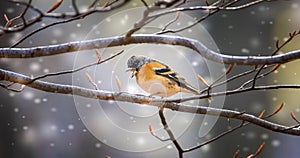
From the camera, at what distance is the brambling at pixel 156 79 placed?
1198mm

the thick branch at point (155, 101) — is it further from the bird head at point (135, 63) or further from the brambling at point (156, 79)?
the bird head at point (135, 63)

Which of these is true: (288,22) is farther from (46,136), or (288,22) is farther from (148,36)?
(148,36)

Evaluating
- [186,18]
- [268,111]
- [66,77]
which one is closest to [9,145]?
[66,77]

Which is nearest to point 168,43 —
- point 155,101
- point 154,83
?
point 155,101

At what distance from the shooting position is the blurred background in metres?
2.91

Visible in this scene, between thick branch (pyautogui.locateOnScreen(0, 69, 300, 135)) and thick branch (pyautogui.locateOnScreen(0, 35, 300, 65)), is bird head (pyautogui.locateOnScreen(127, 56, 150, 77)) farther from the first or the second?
thick branch (pyautogui.locateOnScreen(0, 35, 300, 65))

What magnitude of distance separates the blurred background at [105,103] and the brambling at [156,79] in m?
1.57

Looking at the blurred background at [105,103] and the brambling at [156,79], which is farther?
the blurred background at [105,103]

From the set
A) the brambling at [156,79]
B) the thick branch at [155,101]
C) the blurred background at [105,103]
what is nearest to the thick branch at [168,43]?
the thick branch at [155,101]

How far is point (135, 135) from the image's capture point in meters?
3.05

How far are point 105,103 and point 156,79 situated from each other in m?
1.83

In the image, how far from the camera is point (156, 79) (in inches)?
49.0

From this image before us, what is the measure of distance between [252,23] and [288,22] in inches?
10.4

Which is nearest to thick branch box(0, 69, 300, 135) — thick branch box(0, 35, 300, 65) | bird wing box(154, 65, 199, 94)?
thick branch box(0, 35, 300, 65)
